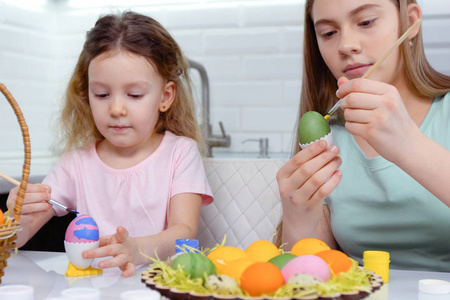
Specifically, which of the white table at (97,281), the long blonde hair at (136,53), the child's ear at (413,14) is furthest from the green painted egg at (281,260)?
the long blonde hair at (136,53)

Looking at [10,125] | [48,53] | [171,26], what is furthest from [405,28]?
[48,53]

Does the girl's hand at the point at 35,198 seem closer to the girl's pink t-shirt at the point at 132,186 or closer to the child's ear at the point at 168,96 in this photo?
the girl's pink t-shirt at the point at 132,186

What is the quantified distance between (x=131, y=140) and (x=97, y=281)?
2.03 feet

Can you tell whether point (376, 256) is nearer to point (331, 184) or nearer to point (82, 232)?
point (331, 184)

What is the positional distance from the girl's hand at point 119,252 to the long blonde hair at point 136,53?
642mm

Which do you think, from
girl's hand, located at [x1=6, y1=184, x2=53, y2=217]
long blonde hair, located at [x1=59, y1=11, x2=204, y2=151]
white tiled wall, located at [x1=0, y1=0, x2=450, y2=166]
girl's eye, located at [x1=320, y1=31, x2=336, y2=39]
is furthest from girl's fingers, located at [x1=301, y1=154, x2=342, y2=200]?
white tiled wall, located at [x1=0, y1=0, x2=450, y2=166]

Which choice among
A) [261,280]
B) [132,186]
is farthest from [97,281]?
[132,186]

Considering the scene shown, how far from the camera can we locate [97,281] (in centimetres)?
90

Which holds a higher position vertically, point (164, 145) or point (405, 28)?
point (405, 28)

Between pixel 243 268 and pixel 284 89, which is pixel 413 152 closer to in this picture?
pixel 243 268

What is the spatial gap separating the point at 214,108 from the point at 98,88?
4.84ft

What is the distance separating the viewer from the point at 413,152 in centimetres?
94

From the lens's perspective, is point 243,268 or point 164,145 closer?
point 243,268

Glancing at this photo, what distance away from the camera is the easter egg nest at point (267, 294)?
1.83ft
